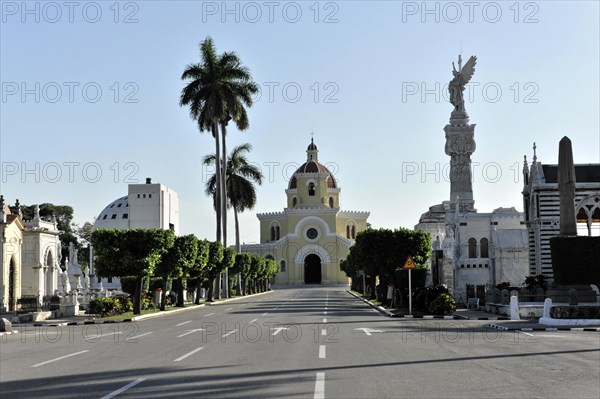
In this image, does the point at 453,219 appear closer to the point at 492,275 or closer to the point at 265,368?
the point at 492,275

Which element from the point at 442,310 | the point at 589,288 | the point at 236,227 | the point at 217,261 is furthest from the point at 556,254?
the point at 236,227

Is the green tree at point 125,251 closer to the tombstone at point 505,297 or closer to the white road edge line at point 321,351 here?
the tombstone at point 505,297

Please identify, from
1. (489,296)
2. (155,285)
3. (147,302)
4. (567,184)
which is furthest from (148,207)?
(567,184)

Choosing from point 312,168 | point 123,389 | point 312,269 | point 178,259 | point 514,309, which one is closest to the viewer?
point 123,389

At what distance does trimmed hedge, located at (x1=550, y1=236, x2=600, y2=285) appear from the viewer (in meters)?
37.4

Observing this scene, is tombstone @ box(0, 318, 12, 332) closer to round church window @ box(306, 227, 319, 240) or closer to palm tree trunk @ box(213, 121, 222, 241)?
palm tree trunk @ box(213, 121, 222, 241)

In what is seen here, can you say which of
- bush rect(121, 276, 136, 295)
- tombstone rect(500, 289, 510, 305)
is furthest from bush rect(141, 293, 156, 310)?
tombstone rect(500, 289, 510, 305)

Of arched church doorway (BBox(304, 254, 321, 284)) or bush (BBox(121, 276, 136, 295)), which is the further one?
arched church doorway (BBox(304, 254, 321, 284))

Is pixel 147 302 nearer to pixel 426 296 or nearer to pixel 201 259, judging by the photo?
pixel 201 259

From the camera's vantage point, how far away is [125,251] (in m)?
42.0

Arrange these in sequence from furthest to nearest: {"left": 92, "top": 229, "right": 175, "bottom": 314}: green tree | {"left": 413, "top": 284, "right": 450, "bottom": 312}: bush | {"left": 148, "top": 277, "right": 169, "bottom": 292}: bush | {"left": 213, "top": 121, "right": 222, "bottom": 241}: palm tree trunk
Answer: {"left": 213, "top": 121, "right": 222, "bottom": 241}: palm tree trunk
{"left": 148, "top": 277, "right": 169, "bottom": 292}: bush
{"left": 92, "top": 229, "right": 175, "bottom": 314}: green tree
{"left": 413, "top": 284, "right": 450, "bottom": 312}: bush

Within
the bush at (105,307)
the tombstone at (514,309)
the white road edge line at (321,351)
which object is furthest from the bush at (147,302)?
the white road edge line at (321,351)

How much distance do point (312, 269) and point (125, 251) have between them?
310 feet

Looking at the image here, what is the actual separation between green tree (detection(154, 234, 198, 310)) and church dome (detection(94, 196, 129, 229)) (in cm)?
5730
